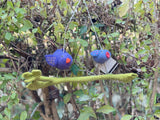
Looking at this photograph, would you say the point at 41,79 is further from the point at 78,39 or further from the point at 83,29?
the point at 83,29

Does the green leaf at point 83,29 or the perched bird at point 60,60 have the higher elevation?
the green leaf at point 83,29

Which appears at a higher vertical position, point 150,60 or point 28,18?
point 28,18

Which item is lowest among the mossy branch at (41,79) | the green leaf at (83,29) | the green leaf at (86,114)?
the green leaf at (86,114)

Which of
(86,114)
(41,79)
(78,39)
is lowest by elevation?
(86,114)

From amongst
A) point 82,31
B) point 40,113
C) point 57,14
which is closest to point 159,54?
point 82,31

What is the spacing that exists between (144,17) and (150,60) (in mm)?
255

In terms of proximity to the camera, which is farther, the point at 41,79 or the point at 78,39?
the point at 78,39

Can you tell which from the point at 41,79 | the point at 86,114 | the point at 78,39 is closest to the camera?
the point at 41,79

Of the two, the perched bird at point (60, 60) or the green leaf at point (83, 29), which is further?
the green leaf at point (83, 29)

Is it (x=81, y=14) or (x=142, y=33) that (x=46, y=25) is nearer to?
(x=81, y=14)

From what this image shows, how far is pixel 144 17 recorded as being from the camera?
3.46ft

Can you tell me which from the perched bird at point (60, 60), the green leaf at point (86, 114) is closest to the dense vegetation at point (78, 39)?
the green leaf at point (86, 114)

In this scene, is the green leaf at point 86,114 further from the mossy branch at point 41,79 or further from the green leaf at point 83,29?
the green leaf at point 83,29

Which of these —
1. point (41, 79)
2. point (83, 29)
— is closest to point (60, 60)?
point (41, 79)
